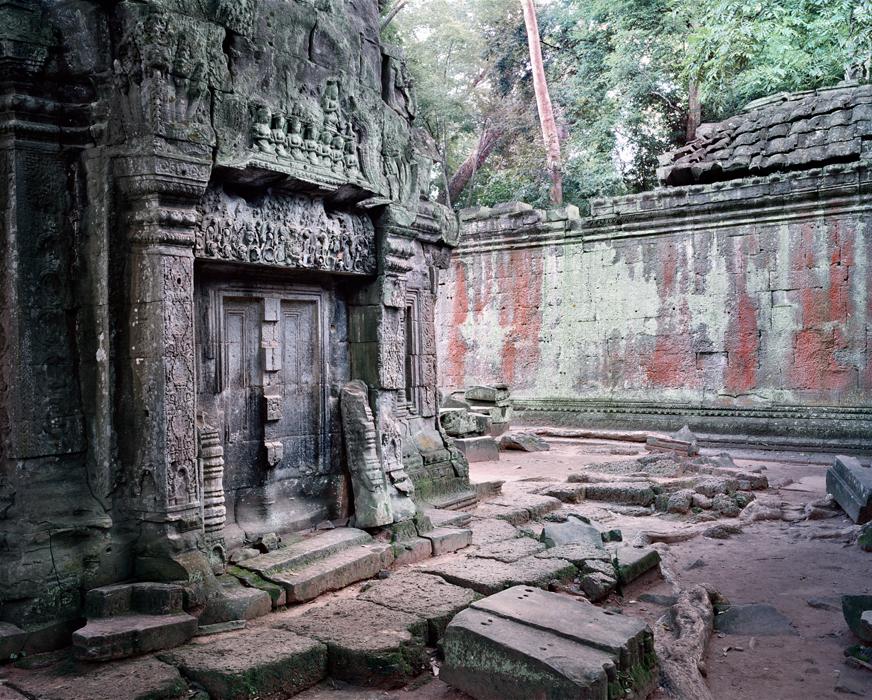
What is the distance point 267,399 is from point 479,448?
17.7 ft

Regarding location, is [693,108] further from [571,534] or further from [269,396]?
[269,396]

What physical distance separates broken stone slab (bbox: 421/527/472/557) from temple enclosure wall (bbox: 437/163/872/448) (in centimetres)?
680

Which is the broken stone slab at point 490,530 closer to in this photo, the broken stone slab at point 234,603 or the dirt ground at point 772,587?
the dirt ground at point 772,587

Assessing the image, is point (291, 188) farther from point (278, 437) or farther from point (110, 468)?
point (110, 468)

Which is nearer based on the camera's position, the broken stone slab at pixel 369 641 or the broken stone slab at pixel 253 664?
the broken stone slab at pixel 253 664

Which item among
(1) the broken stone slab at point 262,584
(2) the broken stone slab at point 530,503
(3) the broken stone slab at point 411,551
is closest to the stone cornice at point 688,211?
(2) the broken stone slab at point 530,503

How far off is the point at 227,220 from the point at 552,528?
11.2ft

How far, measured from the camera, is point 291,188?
194 inches

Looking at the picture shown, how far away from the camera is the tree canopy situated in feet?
44.3

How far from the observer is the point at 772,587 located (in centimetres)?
488

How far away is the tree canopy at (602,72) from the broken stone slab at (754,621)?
11.9 metres

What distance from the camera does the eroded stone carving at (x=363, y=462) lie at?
5223 millimetres

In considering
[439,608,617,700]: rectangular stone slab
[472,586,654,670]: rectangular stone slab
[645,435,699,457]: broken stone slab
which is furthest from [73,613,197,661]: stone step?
[645,435,699,457]: broken stone slab

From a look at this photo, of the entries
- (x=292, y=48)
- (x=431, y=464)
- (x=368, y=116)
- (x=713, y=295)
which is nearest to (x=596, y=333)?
(x=713, y=295)
